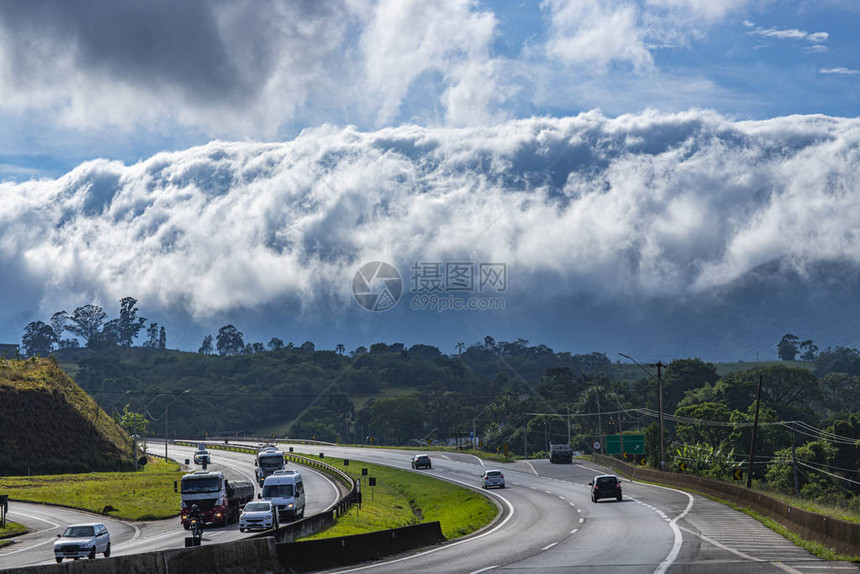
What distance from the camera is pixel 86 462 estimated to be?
129 m

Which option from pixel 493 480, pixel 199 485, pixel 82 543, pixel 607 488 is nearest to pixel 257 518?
pixel 199 485

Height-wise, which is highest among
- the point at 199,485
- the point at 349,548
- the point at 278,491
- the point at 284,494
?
the point at 349,548

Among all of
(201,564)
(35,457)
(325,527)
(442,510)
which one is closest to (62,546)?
(325,527)

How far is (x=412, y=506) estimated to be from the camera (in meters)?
88.2

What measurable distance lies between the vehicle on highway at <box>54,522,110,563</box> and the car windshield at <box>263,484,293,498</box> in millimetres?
12696

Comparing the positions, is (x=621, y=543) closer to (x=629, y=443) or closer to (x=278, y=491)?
(x=278, y=491)

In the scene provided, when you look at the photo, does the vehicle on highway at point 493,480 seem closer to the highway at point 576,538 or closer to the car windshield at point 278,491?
the highway at point 576,538

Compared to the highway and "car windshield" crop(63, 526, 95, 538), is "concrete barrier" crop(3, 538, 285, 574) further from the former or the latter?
"car windshield" crop(63, 526, 95, 538)

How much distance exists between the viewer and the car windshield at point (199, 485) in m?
55.6

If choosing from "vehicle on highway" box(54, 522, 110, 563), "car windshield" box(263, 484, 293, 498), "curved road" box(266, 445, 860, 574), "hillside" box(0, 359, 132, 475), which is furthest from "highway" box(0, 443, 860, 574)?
"hillside" box(0, 359, 132, 475)

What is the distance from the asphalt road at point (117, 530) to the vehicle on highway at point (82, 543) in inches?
35.8

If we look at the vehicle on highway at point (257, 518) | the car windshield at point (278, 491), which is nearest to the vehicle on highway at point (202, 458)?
the car windshield at point (278, 491)

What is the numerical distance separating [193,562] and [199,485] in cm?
3517

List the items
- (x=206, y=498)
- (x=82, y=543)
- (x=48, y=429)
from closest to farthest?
1. (x=82, y=543)
2. (x=206, y=498)
3. (x=48, y=429)
